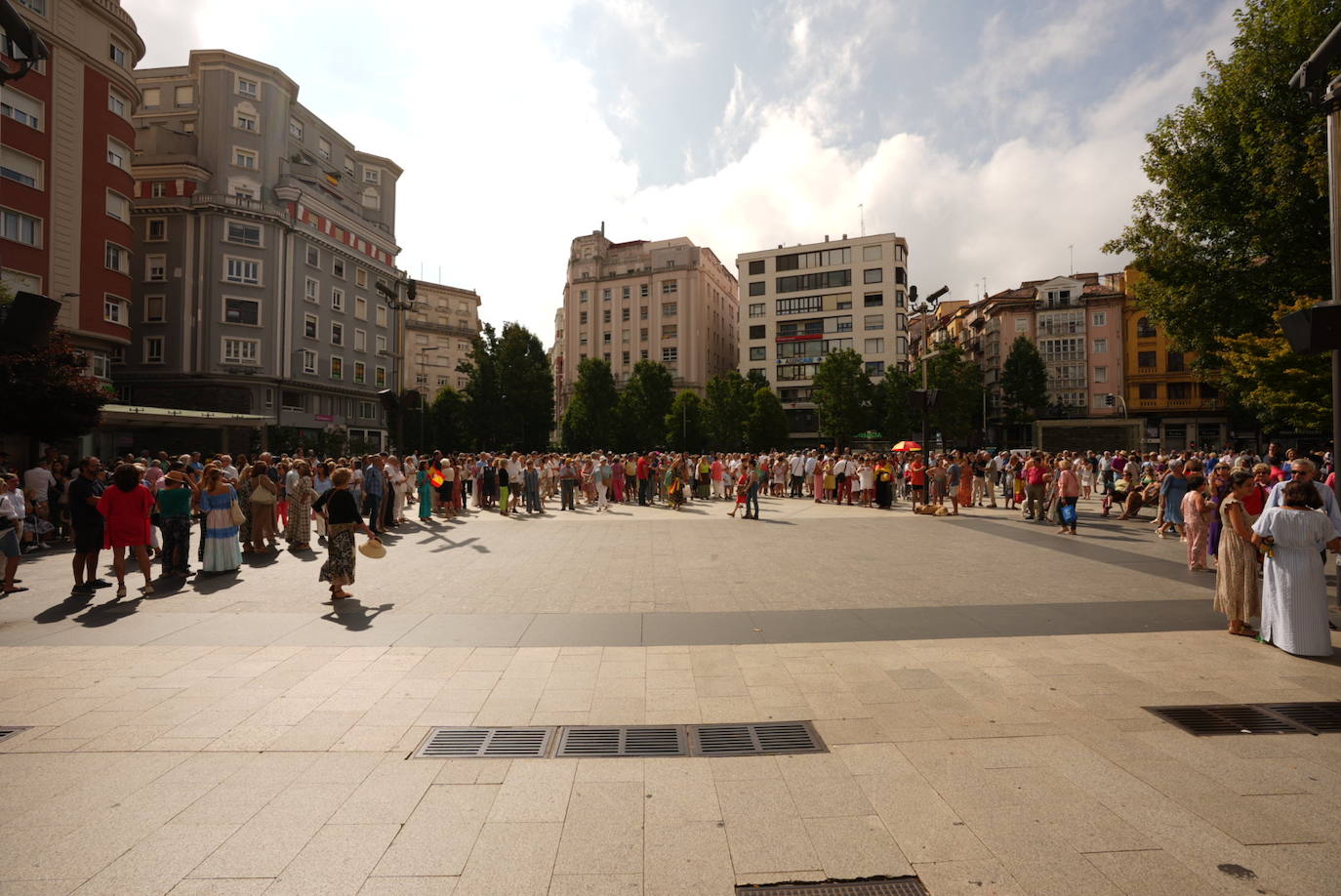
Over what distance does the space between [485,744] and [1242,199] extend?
26.8m

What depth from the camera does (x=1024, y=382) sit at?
6425 cm

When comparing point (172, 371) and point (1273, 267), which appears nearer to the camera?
point (1273, 267)

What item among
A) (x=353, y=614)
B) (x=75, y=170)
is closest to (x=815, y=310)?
(x=75, y=170)

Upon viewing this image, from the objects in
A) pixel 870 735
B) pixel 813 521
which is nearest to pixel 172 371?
pixel 813 521

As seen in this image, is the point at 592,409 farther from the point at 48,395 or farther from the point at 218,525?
the point at 218,525

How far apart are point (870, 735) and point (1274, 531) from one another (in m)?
4.83

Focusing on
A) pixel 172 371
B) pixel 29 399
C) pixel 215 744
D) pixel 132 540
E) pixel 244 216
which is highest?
pixel 244 216

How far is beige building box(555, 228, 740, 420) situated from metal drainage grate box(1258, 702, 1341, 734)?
228 feet

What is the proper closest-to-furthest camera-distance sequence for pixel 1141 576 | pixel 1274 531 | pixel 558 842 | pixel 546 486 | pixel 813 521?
pixel 558 842
pixel 1274 531
pixel 1141 576
pixel 813 521
pixel 546 486

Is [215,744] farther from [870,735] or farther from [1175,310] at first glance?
[1175,310]

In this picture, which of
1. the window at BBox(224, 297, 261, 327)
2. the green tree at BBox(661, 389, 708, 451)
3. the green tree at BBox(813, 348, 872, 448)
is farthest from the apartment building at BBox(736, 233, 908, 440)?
the window at BBox(224, 297, 261, 327)

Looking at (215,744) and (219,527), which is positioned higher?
(219,527)

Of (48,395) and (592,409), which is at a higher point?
(592,409)

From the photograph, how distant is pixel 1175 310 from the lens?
2302 centimetres
